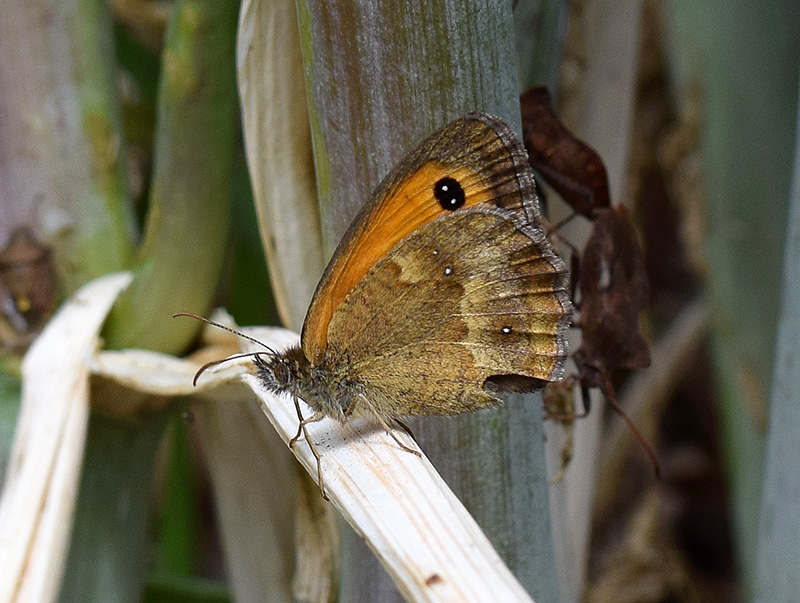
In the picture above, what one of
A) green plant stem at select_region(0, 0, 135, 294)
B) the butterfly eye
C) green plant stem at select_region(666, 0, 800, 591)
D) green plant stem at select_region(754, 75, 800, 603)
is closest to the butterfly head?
the butterfly eye

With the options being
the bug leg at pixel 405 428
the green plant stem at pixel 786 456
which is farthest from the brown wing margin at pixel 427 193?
the green plant stem at pixel 786 456

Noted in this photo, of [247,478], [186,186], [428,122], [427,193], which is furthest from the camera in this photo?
[247,478]

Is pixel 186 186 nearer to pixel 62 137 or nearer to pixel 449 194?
pixel 62 137

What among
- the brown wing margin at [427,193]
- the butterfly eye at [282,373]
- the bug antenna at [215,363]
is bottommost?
A: the butterfly eye at [282,373]

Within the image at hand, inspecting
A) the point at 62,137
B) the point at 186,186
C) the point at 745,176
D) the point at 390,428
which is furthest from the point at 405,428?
the point at 745,176

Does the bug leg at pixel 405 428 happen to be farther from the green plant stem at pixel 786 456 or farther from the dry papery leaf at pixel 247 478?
the green plant stem at pixel 786 456

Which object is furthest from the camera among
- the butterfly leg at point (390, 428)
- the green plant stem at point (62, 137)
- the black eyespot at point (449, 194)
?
the green plant stem at point (62, 137)

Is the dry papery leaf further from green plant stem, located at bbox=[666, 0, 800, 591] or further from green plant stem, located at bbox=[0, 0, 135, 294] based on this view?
green plant stem, located at bbox=[666, 0, 800, 591]

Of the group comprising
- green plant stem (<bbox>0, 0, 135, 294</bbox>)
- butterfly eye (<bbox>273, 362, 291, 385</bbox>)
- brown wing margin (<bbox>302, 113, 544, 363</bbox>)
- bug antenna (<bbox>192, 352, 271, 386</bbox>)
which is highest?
green plant stem (<bbox>0, 0, 135, 294</bbox>)
